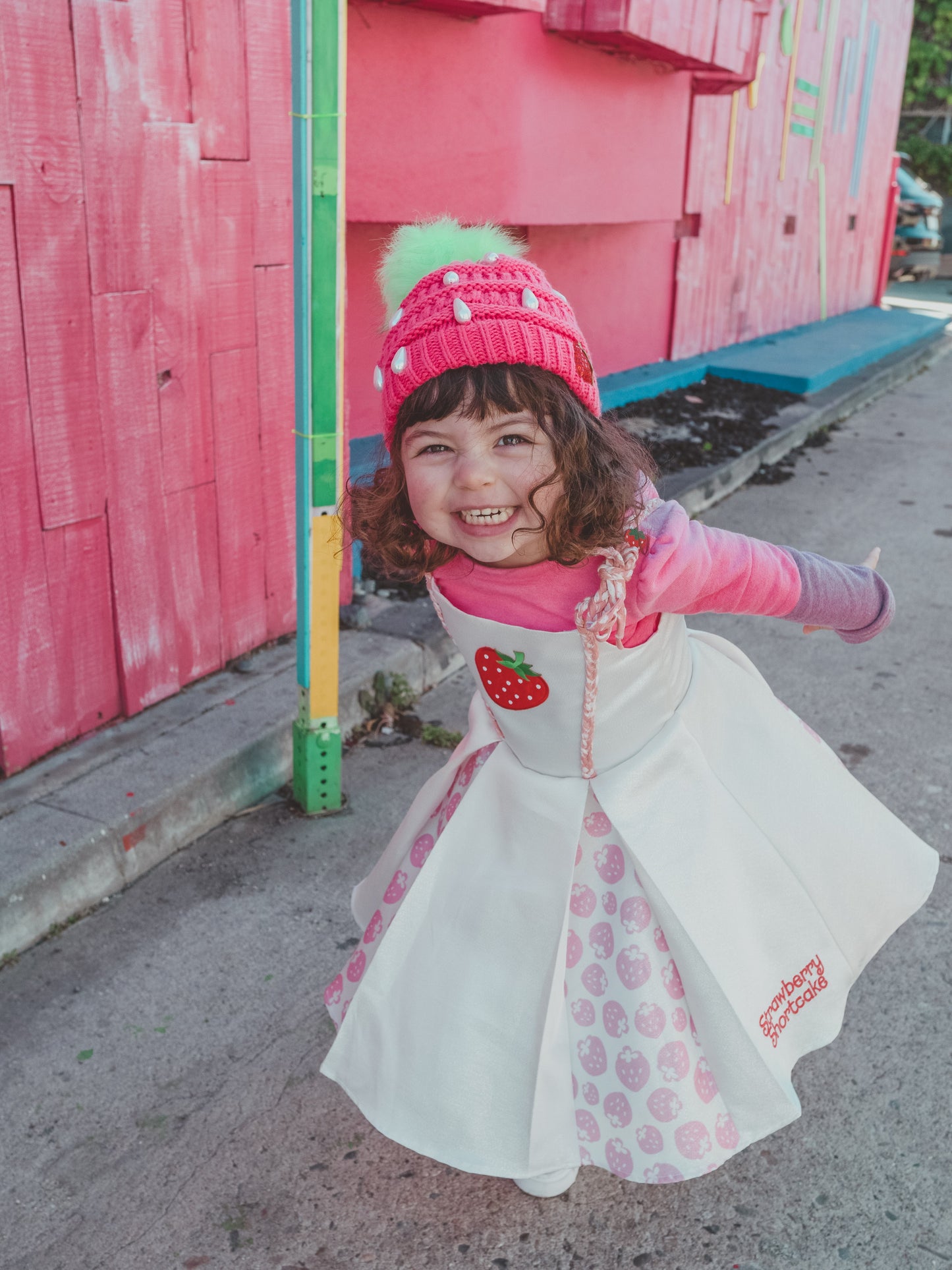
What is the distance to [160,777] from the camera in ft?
9.52

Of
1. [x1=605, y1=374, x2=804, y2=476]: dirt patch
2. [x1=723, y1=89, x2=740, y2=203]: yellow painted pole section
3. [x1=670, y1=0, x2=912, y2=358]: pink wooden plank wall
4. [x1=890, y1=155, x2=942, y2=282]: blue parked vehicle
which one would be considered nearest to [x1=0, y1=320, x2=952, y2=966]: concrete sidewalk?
[x1=605, y1=374, x2=804, y2=476]: dirt patch

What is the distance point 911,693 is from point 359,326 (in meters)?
2.81

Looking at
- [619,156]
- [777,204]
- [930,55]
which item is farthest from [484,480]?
[930,55]

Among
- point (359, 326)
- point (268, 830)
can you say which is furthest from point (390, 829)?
point (359, 326)

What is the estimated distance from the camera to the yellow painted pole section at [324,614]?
9.18 feet

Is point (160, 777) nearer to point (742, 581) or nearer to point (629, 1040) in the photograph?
point (629, 1040)

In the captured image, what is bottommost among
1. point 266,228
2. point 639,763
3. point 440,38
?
point 639,763

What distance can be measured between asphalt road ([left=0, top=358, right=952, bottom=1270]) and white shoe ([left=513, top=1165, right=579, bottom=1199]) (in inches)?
0.7

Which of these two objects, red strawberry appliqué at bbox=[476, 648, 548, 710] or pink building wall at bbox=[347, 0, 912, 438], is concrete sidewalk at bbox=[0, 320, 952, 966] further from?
pink building wall at bbox=[347, 0, 912, 438]

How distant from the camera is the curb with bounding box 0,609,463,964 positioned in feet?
8.43

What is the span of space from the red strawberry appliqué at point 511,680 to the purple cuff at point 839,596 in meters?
0.40

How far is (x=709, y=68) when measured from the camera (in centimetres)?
708

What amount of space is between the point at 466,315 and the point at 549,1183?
4.55 ft

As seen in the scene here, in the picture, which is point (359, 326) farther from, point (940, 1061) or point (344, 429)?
point (940, 1061)
